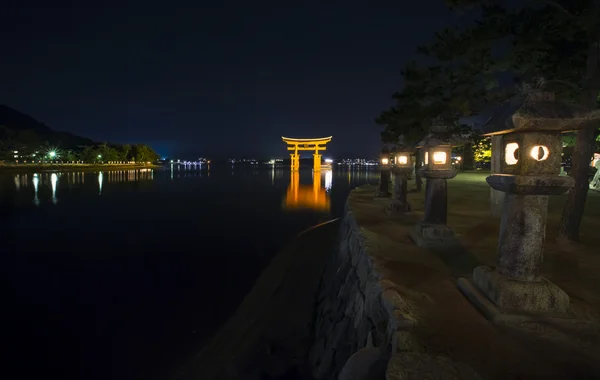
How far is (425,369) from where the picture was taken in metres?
2.31

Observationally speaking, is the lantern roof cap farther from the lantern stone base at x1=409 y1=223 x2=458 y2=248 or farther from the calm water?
the calm water

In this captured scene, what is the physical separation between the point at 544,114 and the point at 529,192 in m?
0.76

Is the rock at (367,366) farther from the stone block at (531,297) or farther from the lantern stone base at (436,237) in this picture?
the lantern stone base at (436,237)

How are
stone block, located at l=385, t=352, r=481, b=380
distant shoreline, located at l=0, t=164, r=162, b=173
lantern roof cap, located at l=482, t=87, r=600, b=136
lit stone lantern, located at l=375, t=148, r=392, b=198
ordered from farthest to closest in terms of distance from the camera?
distant shoreline, located at l=0, t=164, r=162, b=173 → lit stone lantern, located at l=375, t=148, r=392, b=198 → lantern roof cap, located at l=482, t=87, r=600, b=136 → stone block, located at l=385, t=352, r=481, b=380

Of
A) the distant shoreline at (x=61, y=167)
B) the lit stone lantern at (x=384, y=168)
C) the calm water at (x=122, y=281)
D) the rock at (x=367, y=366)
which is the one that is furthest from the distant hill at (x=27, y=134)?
the rock at (x=367, y=366)

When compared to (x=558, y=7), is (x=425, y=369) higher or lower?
lower

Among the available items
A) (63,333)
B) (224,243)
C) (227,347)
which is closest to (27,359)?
(63,333)

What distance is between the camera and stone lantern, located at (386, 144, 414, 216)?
9.57 metres

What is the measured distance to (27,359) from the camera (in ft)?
19.6

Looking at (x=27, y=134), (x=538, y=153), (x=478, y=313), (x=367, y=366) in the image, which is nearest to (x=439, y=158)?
(x=538, y=153)

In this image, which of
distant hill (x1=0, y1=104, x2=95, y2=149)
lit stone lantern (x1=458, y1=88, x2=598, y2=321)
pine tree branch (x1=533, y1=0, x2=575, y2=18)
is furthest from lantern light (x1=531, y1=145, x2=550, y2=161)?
distant hill (x1=0, y1=104, x2=95, y2=149)

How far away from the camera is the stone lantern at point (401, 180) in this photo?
31.4 feet

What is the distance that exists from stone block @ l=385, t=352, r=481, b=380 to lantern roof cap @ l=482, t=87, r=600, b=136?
2.31 m

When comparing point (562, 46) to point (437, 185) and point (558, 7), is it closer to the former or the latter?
point (558, 7)
